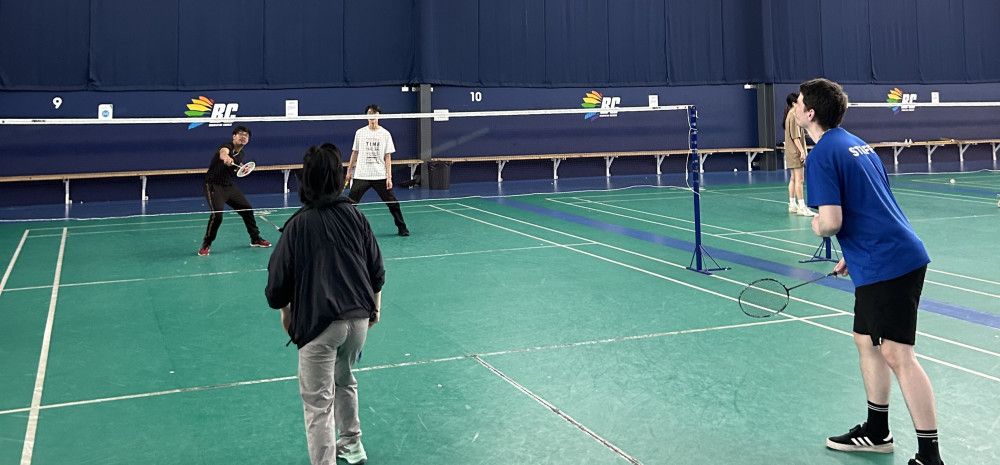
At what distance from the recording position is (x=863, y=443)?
487cm

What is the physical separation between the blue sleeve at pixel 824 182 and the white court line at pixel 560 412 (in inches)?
67.8

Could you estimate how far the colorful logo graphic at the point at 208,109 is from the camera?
22875 millimetres

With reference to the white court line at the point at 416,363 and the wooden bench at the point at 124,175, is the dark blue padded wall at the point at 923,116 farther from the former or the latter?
the white court line at the point at 416,363

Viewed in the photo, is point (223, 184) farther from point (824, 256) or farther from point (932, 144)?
point (932, 144)

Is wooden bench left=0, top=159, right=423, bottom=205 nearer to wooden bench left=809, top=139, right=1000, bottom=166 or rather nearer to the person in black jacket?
wooden bench left=809, top=139, right=1000, bottom=166

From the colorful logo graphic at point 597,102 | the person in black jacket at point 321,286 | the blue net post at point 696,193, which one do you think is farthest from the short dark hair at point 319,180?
the colorful logo graphic at point 597,102

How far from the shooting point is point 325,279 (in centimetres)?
439

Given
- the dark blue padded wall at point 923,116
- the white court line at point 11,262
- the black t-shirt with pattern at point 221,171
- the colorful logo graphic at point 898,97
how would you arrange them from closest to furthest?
the white court line at point 11,262 < the black t-shirt with pattern at point 221,171 < the dark blue padded wall at point 923,116 < the colorful logo graphic at point 898,97

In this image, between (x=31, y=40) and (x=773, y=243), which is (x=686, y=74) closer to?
(x=773, y=243)

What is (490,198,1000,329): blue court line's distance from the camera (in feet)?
26.6

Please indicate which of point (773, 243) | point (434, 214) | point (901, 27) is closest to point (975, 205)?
point (773, 243)

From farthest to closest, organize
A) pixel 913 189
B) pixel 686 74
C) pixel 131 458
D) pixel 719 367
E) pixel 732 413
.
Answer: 1. pixel 686 74
2. pixel 913 189
3. pixel 719 367
4. pixel 732 413
5. pixel 131 458

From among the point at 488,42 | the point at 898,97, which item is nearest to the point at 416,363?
the point at 488,42

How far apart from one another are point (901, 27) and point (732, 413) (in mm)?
28587
